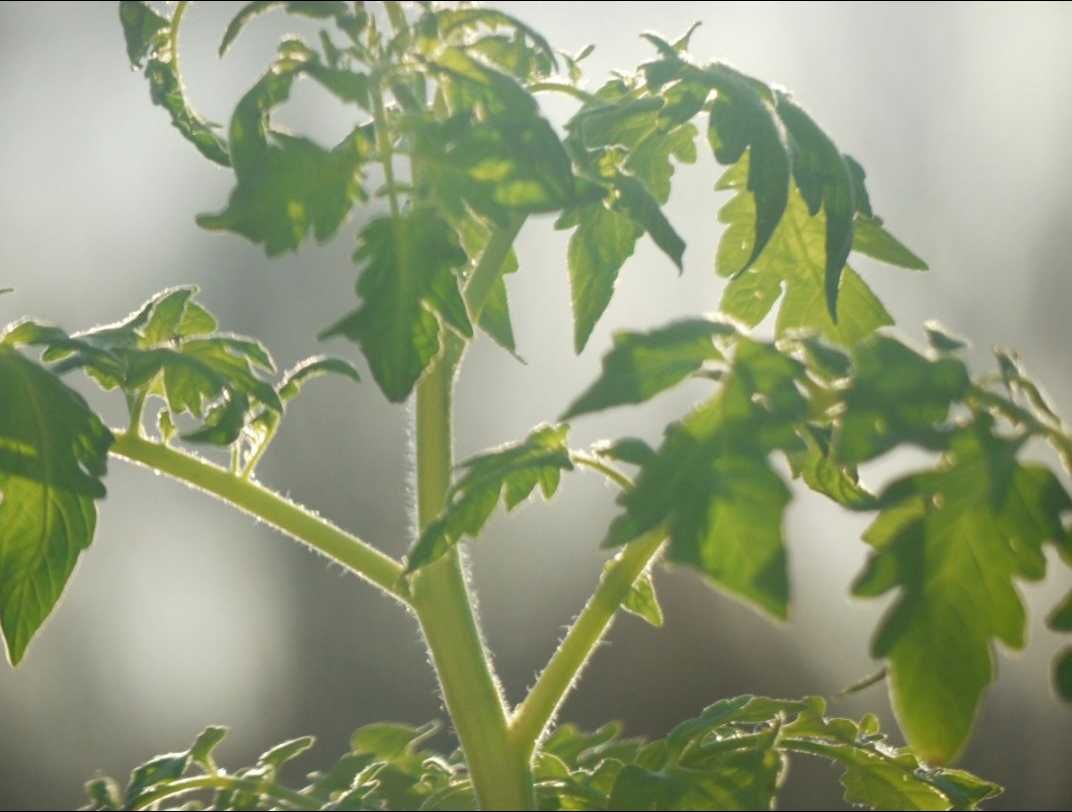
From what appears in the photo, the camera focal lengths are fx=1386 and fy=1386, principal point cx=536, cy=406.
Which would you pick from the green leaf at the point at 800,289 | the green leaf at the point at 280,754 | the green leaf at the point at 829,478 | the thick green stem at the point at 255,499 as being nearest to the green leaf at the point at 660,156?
the green leaf at the point at 800,289

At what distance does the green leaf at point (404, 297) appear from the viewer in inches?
26.9

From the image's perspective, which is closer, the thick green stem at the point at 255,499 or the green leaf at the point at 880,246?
the thick green stem at the point at 255,499

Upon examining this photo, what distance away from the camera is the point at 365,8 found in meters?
0.75

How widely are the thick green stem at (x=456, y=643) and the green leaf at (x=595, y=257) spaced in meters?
0.10

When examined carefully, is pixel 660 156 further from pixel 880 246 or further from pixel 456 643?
pixel 456 643

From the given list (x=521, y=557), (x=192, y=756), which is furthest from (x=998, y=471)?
(x=521, y=557)

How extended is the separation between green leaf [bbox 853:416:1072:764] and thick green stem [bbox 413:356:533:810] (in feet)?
0.95

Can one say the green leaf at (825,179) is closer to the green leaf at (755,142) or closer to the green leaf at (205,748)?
the green leaf at (755,142)

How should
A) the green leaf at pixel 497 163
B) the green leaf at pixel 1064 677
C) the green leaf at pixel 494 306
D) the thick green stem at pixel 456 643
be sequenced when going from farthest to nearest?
the green leaf at pixel 494 306 → the thick green stem at pixel 456 643 → the green leaf at pixel 497 163 → the green leaf at pixel 1064 677

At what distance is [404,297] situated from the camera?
27.4 inches

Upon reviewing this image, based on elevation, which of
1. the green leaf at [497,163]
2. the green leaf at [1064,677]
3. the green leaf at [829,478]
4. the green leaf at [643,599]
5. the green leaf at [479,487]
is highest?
the green leaf at [497,163]

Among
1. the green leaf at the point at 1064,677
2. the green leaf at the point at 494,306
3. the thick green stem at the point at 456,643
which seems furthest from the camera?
the green leaf at the point at 494,306

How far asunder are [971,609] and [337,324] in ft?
1.05

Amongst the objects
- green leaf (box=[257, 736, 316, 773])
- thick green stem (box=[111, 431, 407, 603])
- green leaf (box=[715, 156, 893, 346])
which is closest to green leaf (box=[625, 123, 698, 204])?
green leaf (box=[715, 156, 893, 346])
